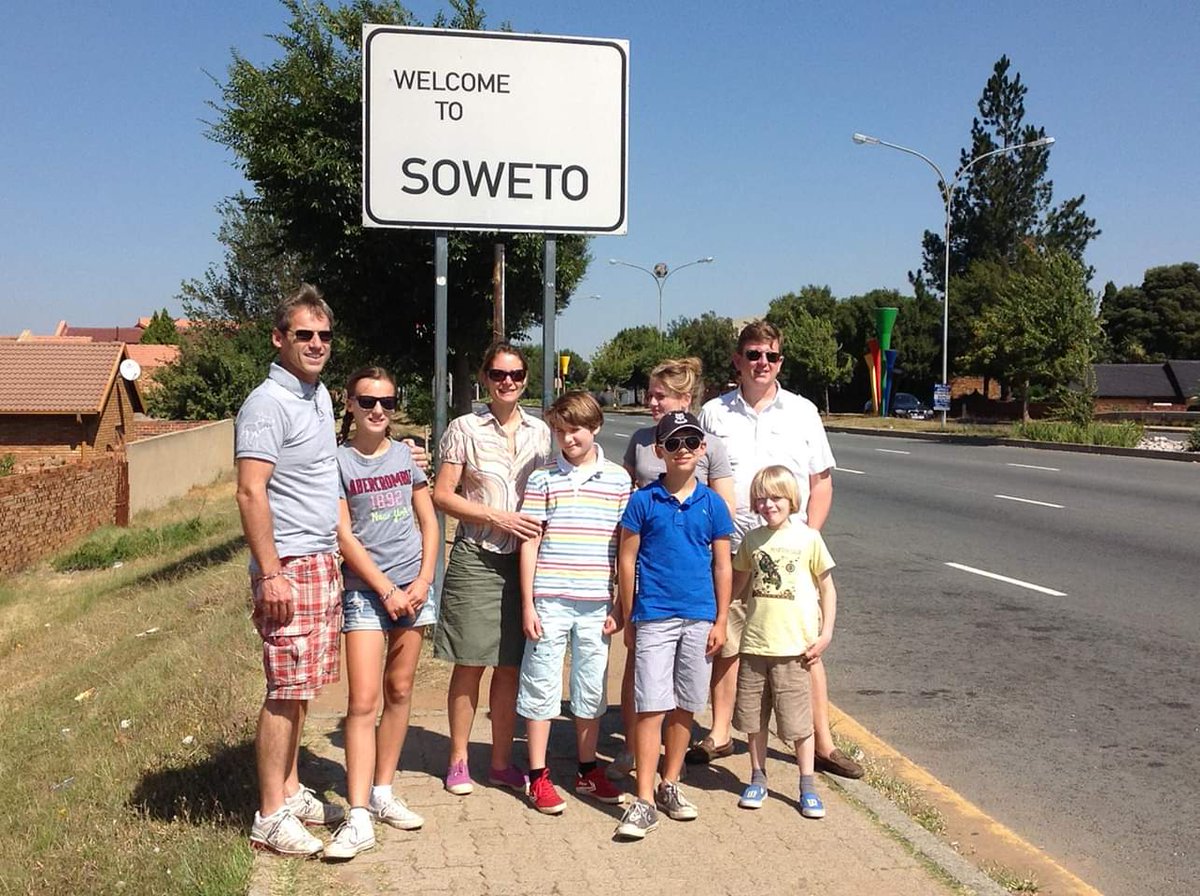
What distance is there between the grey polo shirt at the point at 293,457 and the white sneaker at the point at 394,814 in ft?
3.20

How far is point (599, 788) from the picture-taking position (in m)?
4.46

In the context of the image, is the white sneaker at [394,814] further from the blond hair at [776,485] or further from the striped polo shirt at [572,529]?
the blond hair at [776,485]

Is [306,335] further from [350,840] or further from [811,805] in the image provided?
[811,805]

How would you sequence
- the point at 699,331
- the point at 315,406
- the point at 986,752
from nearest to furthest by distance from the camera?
the point at 315,406 < the point at 986,752 < the point at 699,331

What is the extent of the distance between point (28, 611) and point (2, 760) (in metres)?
8.93

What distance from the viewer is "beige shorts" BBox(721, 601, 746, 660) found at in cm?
459

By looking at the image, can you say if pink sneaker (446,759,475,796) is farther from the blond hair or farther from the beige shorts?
the blond hair

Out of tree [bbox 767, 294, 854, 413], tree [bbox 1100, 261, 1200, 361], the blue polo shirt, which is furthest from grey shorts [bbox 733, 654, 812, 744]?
tree [bbox 1100, 261, 1200, 361]

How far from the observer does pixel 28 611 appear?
14859 mm

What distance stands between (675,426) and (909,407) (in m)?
56.5

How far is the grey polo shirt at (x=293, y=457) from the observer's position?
372 cm

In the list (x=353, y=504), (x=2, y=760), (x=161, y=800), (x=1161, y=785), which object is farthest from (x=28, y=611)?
(x=1161, y=785)

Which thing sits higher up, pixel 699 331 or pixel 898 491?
pixel 699 331

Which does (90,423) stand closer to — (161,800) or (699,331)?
(161,800)
